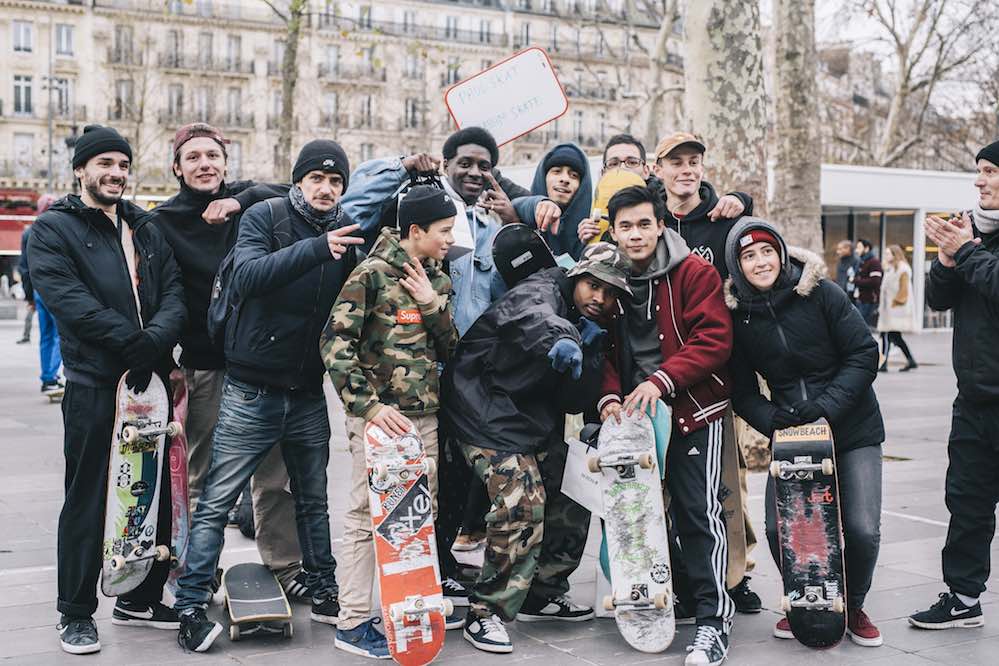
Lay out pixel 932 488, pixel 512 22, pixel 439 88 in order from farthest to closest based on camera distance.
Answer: pixel 512 22 → pixel 439 88 → pixel 932 488

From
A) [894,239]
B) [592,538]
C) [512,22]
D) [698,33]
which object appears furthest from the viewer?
[512,22]

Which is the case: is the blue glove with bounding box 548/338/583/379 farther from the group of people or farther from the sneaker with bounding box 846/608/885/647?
the sneaker with bounding box 846/608/885/647

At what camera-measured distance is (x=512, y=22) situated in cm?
7356

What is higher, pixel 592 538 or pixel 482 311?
pixel 482 311

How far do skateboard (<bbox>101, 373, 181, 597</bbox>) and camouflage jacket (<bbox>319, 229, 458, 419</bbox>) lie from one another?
0.86 meters

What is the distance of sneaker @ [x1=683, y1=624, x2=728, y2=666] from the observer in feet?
14.8

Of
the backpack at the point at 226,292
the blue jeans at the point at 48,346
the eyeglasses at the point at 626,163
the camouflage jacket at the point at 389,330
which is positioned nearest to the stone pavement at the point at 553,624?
the camouflage jacket at the point at 389,330

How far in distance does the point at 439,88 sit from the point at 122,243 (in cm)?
5989

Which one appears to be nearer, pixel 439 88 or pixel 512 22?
pixel 439 88

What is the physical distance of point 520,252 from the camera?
5.16 m

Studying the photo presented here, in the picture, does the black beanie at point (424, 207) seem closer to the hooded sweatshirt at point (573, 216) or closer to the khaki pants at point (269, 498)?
the hooded sweatshirt at point (573, 216)

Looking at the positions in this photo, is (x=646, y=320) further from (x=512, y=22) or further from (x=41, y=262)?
(x=512, y=22)

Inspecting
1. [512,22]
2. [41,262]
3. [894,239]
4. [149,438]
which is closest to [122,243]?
[41,262]

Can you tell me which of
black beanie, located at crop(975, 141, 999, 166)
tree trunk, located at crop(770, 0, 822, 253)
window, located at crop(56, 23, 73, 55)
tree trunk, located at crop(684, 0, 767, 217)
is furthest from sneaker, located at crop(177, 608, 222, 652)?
window, located at crop(56, 23, 73, 55)
